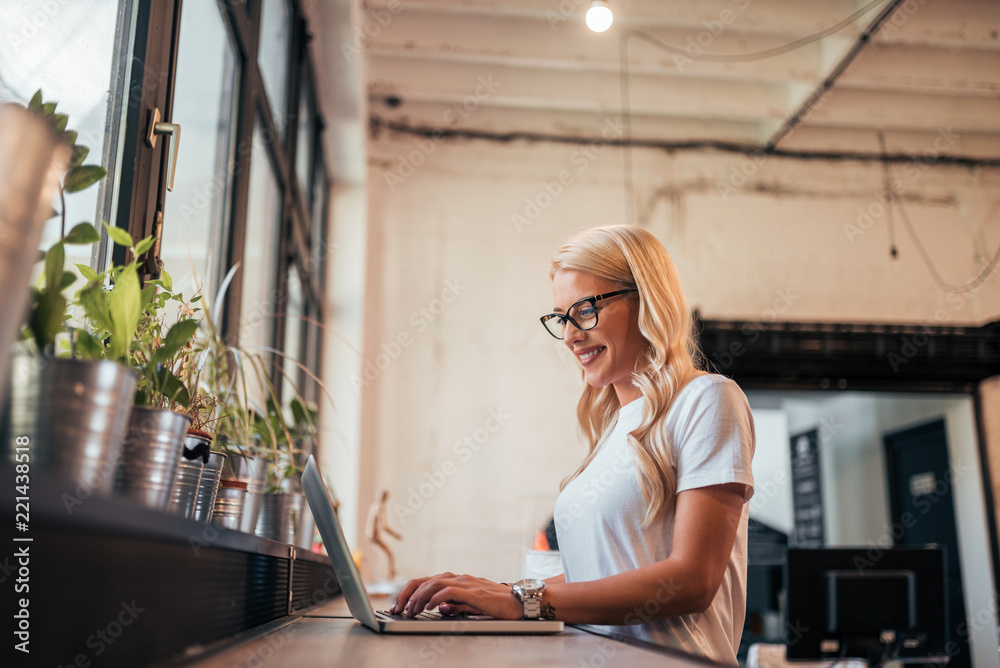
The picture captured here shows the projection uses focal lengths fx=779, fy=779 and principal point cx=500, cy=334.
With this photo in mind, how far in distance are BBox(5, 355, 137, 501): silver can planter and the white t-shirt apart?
82cm

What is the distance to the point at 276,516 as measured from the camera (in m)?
1.57

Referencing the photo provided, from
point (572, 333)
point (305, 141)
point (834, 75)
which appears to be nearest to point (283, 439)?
point (572, 333)

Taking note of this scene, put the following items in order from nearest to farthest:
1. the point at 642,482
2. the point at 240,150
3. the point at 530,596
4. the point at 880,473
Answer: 1. the point at 530,596
2. the point at 642,482
3. the point at 240,150
4. the point at 880,473

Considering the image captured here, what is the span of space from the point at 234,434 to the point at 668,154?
191 inches

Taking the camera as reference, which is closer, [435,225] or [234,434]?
[234,434]

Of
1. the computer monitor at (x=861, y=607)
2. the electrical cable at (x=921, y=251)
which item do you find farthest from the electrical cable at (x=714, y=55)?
the computer monitor at (x=861, y=607)

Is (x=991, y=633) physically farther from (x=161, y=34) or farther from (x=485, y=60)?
(x=161, y=34)

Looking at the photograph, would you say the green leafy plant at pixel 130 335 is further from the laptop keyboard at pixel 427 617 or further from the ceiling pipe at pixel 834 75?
the ceiling pipe at pixel 834 75

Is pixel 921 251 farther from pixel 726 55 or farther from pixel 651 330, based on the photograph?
pixel 651 330

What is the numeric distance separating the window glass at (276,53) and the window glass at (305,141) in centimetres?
55

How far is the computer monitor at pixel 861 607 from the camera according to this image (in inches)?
103

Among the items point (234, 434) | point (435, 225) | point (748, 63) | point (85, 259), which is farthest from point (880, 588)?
point (435, 225)

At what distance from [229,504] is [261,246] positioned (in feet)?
6.40

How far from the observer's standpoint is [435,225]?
18.0ft
